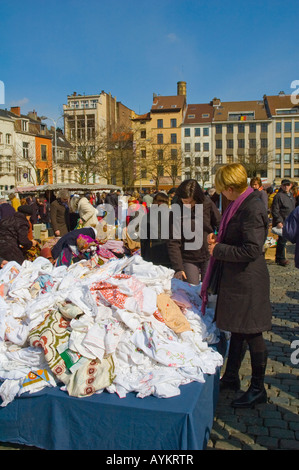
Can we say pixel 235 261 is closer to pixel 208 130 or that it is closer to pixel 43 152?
pixel 43 152

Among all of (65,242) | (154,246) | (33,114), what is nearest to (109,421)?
(154,246)

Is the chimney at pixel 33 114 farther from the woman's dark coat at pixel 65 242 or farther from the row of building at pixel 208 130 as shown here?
the woman's dark coat at pixel 65 242

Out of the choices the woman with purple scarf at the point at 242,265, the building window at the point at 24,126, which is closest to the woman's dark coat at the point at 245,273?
the woman with purple scarf at the point at 242,265

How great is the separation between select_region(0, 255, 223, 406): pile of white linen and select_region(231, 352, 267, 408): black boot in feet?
0.96

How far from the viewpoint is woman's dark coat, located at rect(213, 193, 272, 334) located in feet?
9.50

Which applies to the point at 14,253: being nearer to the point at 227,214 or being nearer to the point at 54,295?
the point at 54,295

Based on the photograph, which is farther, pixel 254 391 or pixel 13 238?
pixel 13 238

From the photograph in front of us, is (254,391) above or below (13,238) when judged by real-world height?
below

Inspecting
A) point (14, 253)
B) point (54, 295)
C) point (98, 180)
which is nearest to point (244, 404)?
point (54, 295)

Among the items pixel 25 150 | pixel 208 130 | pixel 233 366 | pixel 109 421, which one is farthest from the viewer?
pixel 208 130

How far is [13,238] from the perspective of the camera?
5.80 m

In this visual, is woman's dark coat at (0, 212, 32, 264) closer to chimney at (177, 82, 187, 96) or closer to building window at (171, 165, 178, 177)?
building window at (171, 165, 178, 177)

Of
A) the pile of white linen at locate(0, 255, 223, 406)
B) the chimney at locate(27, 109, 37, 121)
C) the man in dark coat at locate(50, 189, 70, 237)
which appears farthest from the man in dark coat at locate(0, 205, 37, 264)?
the chimney at locate(27, 109, 37, 121)

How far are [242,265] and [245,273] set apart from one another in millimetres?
62
